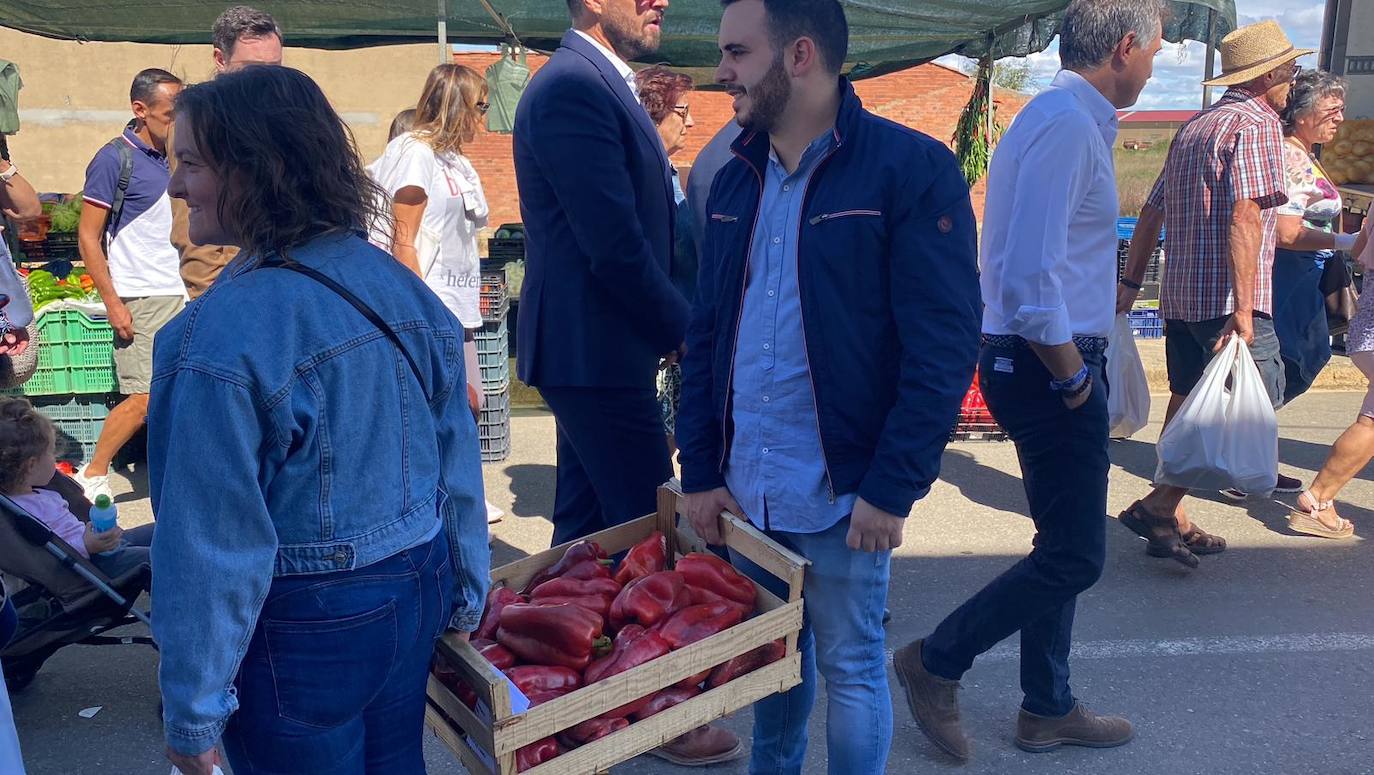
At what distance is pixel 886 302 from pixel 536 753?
44.8 inches

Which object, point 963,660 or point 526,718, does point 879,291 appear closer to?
point 526,718

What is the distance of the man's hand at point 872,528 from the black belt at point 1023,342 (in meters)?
0.90

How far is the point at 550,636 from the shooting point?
2.32m

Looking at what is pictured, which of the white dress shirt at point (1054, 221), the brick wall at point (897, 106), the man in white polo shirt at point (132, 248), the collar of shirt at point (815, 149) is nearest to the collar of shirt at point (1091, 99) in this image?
the white dress shirt at point (1054, 221)

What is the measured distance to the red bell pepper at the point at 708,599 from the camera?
240 centimetres

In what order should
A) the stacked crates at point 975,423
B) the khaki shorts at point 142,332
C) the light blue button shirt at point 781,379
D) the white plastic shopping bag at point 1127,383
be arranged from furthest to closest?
the stacked crates at point 975,423
the khaki shorts at point 142,332
the white plastic shopping bag at point 1127,383
the light blue button shirt at point 781,379

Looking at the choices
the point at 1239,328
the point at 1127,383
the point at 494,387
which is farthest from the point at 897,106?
the point at 1239,328

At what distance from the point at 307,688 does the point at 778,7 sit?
61.6 inches

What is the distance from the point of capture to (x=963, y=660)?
10.4ft

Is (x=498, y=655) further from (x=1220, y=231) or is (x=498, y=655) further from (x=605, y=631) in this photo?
(x=1220, y=231)

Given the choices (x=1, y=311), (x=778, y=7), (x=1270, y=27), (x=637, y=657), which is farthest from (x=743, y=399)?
(x=1270, y=27)

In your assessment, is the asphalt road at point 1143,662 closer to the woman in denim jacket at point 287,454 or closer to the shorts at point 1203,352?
the shorts at point 1203,352

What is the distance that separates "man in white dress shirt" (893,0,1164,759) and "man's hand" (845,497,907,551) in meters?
0.81

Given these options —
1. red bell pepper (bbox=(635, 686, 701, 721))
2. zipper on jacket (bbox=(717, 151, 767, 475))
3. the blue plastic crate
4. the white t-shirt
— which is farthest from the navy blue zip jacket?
the blue plastic crate
